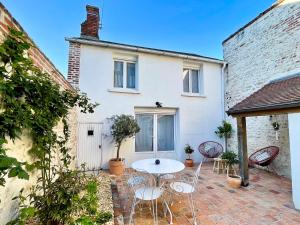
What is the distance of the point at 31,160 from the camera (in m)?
2.86

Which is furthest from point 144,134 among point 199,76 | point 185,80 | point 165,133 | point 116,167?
point 199,76

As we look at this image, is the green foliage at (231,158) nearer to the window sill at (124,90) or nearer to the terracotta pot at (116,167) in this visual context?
the terracotta pot at (116,167)

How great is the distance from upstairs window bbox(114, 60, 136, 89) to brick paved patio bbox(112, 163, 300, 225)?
3997 mm

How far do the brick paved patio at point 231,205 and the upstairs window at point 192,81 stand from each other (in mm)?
4661

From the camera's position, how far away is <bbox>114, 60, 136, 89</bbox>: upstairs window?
787cm

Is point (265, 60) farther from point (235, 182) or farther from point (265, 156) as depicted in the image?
point (235, 182)

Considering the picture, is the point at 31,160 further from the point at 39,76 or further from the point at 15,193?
the point at 39,76

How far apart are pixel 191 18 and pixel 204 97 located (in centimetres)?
491

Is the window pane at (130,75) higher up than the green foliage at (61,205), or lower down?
higher up

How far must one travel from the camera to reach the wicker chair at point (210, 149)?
8052 millimetres

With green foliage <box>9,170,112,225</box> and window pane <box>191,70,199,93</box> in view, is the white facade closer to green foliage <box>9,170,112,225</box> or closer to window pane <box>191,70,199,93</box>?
window pane <box>191,70,199,93</box>

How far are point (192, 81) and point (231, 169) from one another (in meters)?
4.51

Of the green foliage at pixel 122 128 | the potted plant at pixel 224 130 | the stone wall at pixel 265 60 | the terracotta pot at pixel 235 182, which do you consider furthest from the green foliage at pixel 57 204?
the potted plant at pixel 224 130

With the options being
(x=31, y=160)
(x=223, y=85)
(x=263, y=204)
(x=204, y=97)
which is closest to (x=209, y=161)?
(x=204, y=97)
